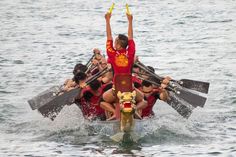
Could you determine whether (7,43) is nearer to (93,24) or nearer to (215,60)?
(93,24)

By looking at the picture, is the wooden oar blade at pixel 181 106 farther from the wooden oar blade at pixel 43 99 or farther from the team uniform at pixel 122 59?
the wooden oar blade at pixel 43 99

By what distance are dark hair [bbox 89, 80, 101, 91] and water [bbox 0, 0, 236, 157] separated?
114cm

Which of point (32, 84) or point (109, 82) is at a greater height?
point (109, 82)

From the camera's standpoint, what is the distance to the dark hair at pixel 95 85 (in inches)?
836

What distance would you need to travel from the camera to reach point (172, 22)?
4409cm

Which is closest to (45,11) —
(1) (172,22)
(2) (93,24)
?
(2) (93,24)

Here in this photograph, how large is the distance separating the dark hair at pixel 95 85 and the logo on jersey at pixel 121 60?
1473mm

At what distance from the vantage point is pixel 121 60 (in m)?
19.9

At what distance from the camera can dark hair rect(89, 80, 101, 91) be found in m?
21.2

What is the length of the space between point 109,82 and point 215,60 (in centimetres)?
1223

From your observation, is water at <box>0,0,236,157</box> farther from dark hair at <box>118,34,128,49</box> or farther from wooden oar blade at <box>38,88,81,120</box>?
dark hair at <box>118,34,128,49</box>

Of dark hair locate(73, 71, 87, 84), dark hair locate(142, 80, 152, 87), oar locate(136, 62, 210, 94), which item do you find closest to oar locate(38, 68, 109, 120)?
dark hair locate(73, 71, 87, 84)

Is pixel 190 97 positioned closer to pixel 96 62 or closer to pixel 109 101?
pixel 109 101

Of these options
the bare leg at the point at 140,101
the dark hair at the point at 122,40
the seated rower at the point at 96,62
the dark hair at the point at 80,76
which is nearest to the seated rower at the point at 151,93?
the bare leg at the point at 140,101
